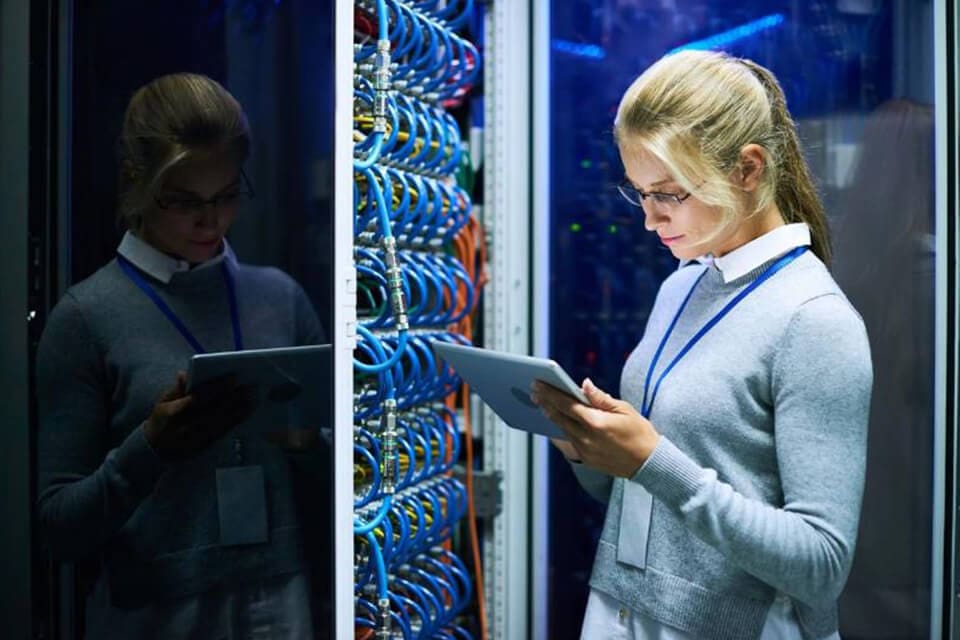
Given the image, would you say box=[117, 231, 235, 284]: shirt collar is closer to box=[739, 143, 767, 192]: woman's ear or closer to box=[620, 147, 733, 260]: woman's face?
box=[620, 147, 733, 260]: woman's face

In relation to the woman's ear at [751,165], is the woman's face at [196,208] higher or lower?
lower

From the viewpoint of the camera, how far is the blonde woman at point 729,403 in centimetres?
120

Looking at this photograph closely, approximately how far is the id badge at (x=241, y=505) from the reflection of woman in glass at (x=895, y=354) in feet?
4.41

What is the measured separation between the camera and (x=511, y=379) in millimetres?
1333

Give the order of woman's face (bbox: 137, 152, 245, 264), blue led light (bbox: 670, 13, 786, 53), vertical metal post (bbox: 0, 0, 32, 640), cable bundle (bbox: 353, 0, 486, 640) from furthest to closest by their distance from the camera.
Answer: blue led light (bbox: 670, 13, 786, 53), cable bundle (bbox: 353, 0, 486, 640), woman's face (bbox: 137, 152, 245, 264), vertical metal post (bbox: 0, 0, 32, 640)

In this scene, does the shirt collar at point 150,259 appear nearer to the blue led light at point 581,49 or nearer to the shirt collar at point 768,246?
the shirt collar at point 768,246

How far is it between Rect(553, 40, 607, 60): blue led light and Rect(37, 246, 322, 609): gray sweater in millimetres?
1357

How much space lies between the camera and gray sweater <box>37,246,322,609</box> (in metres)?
1.17

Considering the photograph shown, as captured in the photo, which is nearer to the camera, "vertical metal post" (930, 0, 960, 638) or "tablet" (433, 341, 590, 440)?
"tablet" (433, 341, 590, 440)

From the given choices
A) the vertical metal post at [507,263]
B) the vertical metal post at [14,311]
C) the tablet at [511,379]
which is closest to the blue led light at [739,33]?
the vertical metal post at [507,263]

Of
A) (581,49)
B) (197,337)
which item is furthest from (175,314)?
(581,49)

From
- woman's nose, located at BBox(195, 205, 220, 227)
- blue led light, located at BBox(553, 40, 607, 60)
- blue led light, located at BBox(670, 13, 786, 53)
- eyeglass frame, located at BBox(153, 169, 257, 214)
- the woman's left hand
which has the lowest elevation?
the woman's left hand

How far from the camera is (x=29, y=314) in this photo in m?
1.14

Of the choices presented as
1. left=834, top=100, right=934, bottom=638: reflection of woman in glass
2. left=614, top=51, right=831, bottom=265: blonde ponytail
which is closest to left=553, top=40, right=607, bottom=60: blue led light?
left=834, top=100, right=934, bottom=638: reflection of woman in glass
